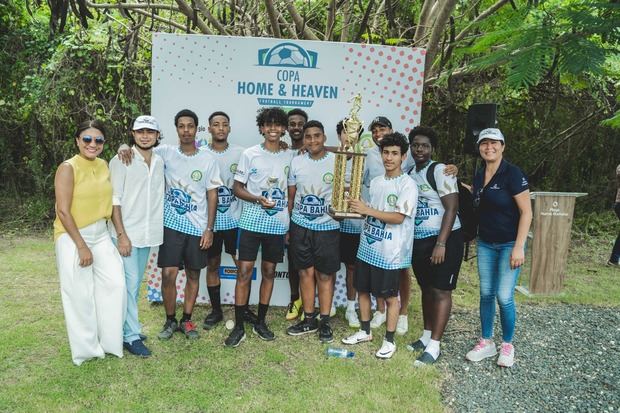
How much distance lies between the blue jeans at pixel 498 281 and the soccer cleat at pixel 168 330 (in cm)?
271

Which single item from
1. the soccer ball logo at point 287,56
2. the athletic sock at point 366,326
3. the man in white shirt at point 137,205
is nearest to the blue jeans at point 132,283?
the man in white shirt at point 137,205

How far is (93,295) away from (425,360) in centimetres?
270

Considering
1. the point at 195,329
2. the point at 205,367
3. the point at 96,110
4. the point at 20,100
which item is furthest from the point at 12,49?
the point at 205,367

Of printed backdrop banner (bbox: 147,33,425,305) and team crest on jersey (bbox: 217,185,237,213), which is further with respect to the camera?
printed backdrop banner (bbox: 147,33,425,305)

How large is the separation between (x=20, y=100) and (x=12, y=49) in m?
1.22

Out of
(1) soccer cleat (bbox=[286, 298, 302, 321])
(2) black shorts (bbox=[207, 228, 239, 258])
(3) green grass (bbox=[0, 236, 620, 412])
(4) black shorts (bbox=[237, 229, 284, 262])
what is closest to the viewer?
(3) green grass (bbox=[0, 236, 620, 412])

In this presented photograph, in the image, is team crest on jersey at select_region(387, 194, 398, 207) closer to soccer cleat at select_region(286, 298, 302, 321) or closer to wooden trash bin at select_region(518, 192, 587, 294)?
soccer cleat at select_region(286, 298, 302, 321)

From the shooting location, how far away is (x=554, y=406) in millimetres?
3637

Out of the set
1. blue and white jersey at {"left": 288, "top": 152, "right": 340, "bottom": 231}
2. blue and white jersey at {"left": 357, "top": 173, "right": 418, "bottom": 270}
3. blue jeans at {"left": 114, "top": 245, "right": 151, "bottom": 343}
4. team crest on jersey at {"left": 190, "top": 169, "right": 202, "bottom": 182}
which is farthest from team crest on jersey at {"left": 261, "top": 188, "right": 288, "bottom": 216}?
blue jeans at {"left": 114, "top": 245, "right": 151, "bottom": 343}

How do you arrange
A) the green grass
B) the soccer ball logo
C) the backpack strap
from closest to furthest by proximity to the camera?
the green grass, the backpack strap, the soccer ball logo

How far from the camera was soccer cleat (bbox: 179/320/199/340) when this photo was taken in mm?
4598

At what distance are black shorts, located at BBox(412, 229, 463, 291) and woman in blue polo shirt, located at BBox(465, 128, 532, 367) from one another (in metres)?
0.19

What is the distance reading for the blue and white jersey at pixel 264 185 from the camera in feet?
14.6

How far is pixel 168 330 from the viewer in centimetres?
461
